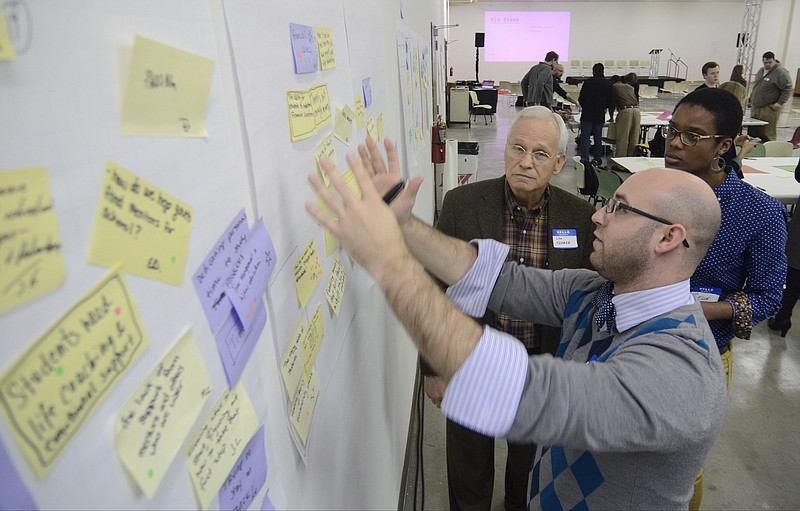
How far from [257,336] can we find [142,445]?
0.26m

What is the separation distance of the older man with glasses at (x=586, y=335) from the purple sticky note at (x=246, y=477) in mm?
276

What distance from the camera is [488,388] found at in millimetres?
757

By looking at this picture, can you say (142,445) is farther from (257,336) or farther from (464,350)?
(464,350)

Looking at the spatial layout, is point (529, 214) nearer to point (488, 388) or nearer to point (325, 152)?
point (325, 152)

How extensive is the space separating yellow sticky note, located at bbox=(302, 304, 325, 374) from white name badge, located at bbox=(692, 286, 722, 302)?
142 cm

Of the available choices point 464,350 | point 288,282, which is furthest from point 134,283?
point 464,350

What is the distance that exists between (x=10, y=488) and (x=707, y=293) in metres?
1.97

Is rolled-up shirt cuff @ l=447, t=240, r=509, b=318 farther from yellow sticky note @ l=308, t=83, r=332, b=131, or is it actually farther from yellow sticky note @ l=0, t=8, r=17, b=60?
yellow sticky note @ l=0, t=8, r=17, b=60

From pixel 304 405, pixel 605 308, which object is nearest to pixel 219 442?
pixel 304 405

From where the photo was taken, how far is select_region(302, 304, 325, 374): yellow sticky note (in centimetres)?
89

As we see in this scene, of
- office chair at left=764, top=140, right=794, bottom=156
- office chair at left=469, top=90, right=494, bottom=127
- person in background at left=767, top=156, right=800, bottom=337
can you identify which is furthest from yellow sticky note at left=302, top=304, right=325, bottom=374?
office chair at left=469, top=90, right=494, bottom=127

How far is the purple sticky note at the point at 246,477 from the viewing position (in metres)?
0.59

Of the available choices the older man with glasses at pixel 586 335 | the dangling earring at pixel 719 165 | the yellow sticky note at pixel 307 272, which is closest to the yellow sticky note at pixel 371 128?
the older man with glasses at pixel 586 335

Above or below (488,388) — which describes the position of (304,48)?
above
